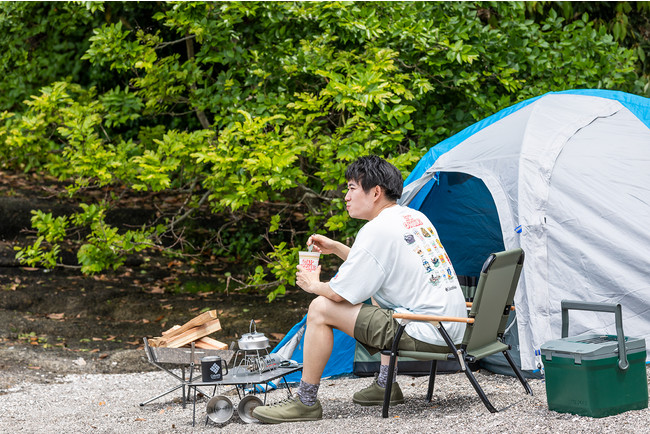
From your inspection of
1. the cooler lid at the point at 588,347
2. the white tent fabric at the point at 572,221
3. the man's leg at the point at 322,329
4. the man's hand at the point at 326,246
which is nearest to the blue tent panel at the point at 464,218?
the white tent fabric at the point at 572,221

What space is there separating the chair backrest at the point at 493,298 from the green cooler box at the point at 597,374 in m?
0.33

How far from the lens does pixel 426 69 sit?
649 centimetres

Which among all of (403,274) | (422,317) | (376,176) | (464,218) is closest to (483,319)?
(422,317)

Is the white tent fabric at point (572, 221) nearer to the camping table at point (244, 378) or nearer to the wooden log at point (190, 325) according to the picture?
the camping table at point (244, 378)

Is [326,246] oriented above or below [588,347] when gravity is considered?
above

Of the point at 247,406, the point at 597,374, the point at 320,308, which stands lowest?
the point at 247,406

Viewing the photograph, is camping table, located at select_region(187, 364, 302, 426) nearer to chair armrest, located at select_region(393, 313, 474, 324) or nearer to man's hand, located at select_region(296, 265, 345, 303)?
man's hand, located at select_region(296, 265, 345, 303)

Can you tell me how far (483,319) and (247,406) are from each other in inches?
51.8

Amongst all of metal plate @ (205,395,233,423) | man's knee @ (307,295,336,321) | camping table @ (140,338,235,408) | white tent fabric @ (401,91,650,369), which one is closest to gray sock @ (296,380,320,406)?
man's knee @ (307,295,336,321)

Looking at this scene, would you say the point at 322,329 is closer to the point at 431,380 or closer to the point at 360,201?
the point at 360,201

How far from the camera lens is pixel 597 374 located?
11.1 ft

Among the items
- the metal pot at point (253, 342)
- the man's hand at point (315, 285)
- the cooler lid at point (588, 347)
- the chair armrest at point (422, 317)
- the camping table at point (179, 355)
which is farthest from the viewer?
the camping table at point (179, 355)

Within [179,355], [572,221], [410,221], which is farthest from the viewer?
[572,221]

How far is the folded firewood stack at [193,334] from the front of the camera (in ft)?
14.6
